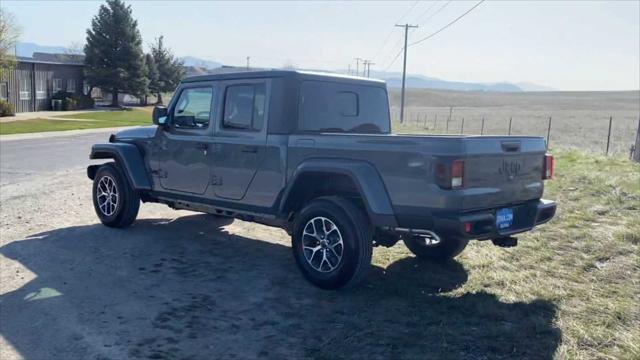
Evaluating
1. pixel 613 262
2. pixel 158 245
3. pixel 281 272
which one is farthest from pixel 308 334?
pixel 613 262

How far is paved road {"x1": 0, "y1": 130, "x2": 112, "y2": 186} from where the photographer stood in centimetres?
1323

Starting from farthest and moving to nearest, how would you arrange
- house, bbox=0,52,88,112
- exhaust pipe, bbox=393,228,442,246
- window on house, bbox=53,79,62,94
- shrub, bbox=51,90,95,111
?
1. window on house, bbox=53,79,62,94
2. shrub, bbox=51,90,95,111
3. house, bbox=0,52,88,112
4. exhaust pipe, bbox=393,228,442,246

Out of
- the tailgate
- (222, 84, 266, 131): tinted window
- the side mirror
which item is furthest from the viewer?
the side mirror

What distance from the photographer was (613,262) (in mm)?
6148

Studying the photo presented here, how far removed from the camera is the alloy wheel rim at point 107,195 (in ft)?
25.3

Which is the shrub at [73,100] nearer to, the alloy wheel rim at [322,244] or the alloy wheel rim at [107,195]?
the alloy wheel rim at [107,195]

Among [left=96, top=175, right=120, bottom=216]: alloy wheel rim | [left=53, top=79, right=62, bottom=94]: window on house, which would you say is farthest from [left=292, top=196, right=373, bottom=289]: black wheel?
[left=53, top=79, right=62, bottom=94]: window on house

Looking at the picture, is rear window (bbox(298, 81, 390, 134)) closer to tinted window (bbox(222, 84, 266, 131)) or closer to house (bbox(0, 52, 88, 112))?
tinted window (bbox(222, 84, 266, 131))

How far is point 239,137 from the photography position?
622 cm

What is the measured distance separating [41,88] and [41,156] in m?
32.2

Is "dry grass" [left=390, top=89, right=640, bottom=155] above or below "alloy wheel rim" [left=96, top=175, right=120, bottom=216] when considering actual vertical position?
above

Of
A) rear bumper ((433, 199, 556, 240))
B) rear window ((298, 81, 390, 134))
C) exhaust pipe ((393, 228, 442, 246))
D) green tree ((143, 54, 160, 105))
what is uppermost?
green tree ((143, 54, 160, 105))

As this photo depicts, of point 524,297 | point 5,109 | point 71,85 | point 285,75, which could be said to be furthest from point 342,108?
point 71,85

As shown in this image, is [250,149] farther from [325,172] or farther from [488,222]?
[488,222]
